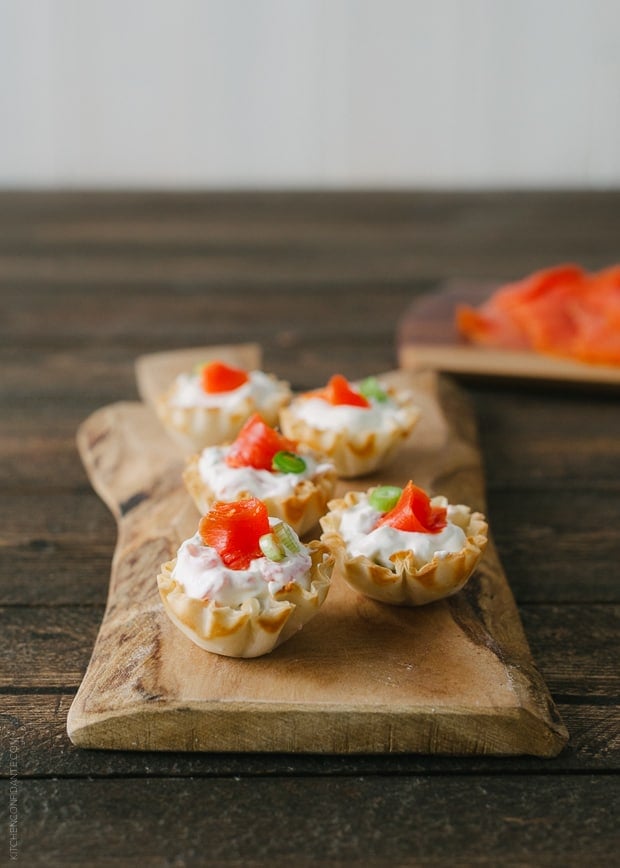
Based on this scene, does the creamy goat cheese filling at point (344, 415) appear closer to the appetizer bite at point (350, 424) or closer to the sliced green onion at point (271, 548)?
the appetizer bite at point (350, 424)

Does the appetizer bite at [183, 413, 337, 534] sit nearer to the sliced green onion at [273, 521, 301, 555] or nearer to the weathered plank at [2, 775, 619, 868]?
the sliced green onion at [273, 521, 301, 555]

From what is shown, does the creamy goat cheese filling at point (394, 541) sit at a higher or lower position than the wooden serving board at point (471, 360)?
higher

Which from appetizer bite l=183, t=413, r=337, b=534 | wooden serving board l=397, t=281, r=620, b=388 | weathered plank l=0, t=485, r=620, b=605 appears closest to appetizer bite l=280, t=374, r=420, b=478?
appetizer bite l=183, t=413, r=337, b=534

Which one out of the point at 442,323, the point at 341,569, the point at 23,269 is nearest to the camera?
the point at 341,569

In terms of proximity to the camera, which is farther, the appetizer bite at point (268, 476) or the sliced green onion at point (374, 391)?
the sliced green onion at point (374, 391)

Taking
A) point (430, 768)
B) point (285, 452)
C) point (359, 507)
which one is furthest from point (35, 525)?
point (430, 768)

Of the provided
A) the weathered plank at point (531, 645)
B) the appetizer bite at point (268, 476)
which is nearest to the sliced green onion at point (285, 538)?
the appetizer bite at point (268, 476)

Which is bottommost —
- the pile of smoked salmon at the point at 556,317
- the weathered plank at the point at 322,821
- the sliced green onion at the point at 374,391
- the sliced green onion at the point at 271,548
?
the weathered plank at the point at 322,821

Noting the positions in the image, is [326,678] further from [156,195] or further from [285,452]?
[156,195]
